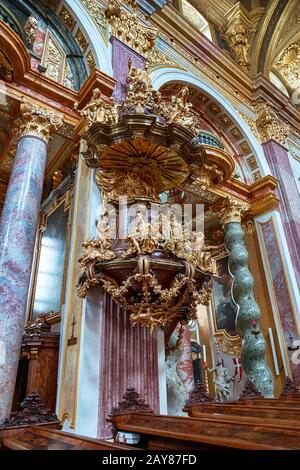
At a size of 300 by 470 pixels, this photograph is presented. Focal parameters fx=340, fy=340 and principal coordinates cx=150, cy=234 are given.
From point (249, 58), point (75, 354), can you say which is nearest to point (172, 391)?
point (75, 354)

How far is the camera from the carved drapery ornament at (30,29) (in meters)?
5.79

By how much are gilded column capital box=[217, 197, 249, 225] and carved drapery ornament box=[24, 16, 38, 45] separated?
16.5 feet

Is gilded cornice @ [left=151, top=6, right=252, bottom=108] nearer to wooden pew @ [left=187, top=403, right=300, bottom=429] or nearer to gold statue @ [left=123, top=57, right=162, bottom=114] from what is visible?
gold statue @ [left=123, top=57, right=162, bottom=114]

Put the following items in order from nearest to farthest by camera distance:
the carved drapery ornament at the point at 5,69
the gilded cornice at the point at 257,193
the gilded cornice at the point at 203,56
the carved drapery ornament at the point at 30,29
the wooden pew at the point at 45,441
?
the wooden pew at the point at 45,441, the carved drapery ornament at the point at 5,69, the carved drapery ornament at the point at 30,29, the gilded cornice at the point at 257,193, the gilded cornice at the point at 203,56

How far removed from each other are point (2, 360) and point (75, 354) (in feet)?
2.37

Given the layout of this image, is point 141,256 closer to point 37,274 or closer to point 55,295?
point 55,295

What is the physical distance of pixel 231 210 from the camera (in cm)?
794

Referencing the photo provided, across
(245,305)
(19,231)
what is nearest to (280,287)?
(245,305)

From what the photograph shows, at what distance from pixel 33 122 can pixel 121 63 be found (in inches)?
87.8

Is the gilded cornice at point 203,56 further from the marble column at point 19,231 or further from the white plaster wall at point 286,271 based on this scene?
the marble column at point 19,231

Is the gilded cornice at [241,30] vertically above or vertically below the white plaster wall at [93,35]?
above

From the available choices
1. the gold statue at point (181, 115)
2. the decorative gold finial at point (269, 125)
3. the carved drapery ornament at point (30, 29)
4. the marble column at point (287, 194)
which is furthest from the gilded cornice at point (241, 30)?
the gold statue at point (181, 115)

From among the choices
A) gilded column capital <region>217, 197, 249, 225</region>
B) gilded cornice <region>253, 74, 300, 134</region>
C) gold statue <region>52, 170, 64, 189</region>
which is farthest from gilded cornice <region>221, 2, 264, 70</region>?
gold statue <region>52, 170, 64, 189</region>

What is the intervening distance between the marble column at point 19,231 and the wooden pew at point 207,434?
1.39 meters
